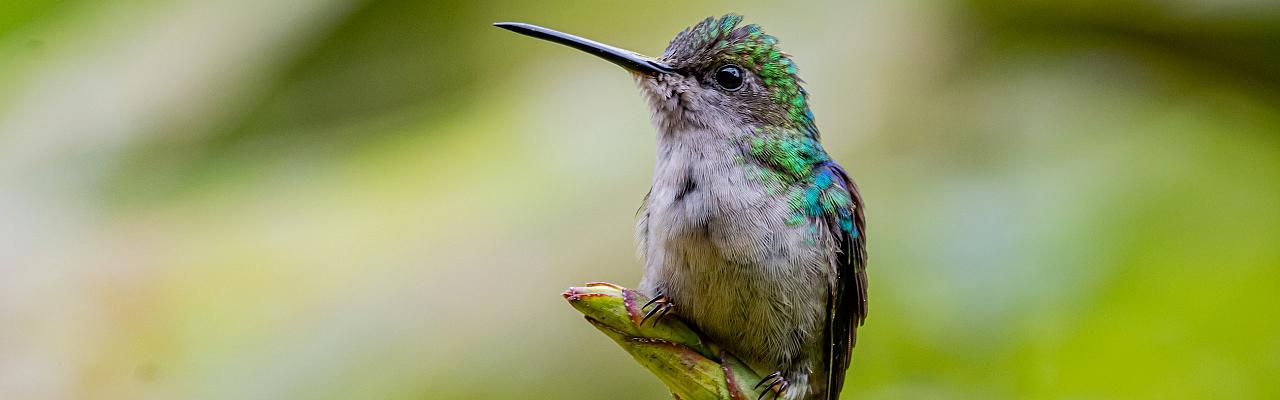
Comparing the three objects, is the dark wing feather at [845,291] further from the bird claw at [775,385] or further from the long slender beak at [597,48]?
the long slender beak at [597,48]

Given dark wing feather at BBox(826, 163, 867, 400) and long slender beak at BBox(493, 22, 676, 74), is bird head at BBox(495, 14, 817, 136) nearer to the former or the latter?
long slender beak at BBox(493, 22, 676, 74)

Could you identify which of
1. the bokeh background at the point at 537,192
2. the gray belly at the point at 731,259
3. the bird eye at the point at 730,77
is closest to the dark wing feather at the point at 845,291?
the gray belly at the point at 731,259

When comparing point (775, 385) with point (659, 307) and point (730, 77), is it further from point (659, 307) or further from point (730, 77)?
point (730, 77)

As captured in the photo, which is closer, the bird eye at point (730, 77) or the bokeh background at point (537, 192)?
the bird eye at point (730, 77)

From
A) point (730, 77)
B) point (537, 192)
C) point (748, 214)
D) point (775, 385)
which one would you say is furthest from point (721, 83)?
point (537, 192)

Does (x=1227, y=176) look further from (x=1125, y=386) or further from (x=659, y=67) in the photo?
(x=659, y=67)

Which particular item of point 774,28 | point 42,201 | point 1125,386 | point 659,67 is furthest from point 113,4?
point 1125,386
